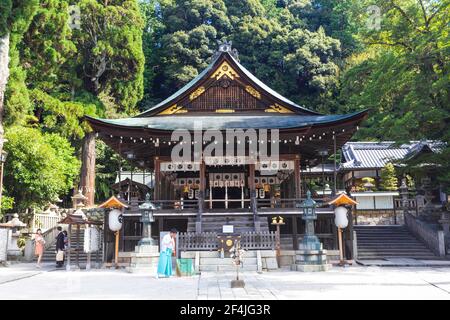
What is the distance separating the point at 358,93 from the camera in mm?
24375

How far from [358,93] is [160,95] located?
31554 millimetres

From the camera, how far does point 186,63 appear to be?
4959 cm

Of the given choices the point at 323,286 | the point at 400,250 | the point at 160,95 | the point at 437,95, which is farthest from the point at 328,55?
→ the point at 323,286

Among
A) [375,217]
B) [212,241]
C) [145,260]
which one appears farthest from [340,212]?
[375,217]

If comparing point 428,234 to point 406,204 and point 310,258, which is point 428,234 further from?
point 310,258

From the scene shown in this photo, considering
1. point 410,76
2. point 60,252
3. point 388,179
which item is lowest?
point 60,252

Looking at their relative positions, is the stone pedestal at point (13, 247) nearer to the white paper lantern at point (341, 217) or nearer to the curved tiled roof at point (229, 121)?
the curved tiled roof at point (229, 121)

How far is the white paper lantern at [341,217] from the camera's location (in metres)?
15.3

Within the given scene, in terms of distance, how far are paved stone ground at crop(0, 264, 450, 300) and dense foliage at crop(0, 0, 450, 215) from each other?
953 cm

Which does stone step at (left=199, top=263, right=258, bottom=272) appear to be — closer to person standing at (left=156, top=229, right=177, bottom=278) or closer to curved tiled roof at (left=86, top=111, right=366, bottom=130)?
person standing at (left=156, top=229, right=177, bottom=278)

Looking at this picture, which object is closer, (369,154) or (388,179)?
(388,179)

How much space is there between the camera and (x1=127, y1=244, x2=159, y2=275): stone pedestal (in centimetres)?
1369

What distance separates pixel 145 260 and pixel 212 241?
2593 mm

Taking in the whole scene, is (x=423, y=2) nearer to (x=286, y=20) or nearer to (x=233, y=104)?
(x=233, y=104)
